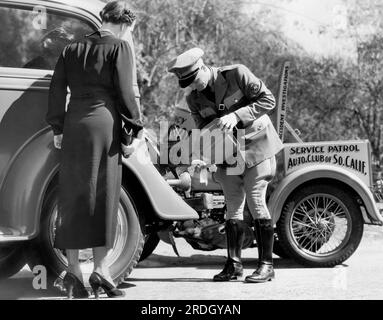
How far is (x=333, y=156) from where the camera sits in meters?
7.05

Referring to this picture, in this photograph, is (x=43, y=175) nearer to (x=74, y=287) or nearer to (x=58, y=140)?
(x=58, y=140)

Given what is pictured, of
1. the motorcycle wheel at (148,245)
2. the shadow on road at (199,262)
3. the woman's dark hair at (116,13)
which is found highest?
the woman's dark hair at (116,13)

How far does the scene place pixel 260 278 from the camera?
6066 millimetres

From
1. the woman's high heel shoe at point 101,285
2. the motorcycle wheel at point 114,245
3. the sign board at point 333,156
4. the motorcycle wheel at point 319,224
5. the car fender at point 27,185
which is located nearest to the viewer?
the woman's high heel shoe at point 101,285

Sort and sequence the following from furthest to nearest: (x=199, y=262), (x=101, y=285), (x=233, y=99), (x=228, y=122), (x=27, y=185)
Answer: (x=199, y=262) < (x=233, y=99) < (x=228, y=122) < (x=27, y=185) < (x=101, y=285)

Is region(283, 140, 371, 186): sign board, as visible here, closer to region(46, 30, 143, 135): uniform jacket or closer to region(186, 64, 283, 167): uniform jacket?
region(186, 64, 283, 167): uniform jacket

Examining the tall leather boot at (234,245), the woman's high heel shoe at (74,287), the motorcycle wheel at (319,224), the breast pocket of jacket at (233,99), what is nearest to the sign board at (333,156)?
the motorcycle wheel at (319,224)

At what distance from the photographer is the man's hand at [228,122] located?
19.3 feet

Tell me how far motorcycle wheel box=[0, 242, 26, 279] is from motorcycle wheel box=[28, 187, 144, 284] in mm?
345

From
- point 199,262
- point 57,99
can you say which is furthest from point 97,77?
point 199,262

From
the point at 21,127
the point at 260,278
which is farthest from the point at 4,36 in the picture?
the point at 260,278

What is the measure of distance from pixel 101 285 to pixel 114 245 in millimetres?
483

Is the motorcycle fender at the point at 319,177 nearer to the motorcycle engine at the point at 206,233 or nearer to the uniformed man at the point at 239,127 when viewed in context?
the motorcycle engine at the point at 206,233

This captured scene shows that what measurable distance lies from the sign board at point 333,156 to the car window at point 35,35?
2182 millimetres
